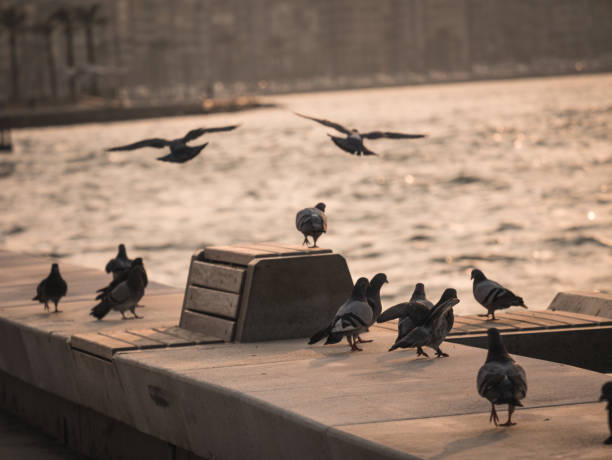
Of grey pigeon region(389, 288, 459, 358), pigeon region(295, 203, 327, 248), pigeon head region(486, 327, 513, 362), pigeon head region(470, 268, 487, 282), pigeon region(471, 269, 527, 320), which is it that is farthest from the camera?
pigeon head region(470, 268, 487, 282)

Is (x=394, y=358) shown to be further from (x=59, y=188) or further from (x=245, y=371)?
(x=59, y=188)

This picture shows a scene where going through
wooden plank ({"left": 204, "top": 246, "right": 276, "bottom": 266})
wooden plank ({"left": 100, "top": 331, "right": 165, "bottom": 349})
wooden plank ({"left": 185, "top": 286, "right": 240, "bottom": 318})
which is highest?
wooden plank ({"left": 204, "top": 246, "right": 276, "bottom": 266})

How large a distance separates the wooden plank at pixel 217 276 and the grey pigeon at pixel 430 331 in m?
1.68

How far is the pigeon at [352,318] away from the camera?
9531 mm

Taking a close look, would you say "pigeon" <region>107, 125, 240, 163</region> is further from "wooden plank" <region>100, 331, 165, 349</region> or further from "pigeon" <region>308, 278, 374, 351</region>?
"pigeon" <region>308, 278, 374, 351</region>

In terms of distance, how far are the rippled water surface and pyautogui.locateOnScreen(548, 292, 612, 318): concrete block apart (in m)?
10.5

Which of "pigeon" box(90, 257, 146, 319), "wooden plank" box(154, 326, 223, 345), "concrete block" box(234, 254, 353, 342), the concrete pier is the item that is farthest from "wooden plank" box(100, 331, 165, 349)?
"pigeon" box(90, 257, 146, 319)

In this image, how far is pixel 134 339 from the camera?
10.3 metres

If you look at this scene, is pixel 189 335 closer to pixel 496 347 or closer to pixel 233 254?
pixel 233 254

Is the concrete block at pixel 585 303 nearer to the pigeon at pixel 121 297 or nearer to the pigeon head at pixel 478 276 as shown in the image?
the pigeon head at pixel 478 276

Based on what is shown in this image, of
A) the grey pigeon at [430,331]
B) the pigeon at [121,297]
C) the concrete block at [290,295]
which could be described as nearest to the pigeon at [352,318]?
the grey pigeon at [430,331]

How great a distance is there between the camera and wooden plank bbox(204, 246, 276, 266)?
10.6 m

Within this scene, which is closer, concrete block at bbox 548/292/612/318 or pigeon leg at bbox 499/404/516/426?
pigeon leg at bbox 499/404/516/426

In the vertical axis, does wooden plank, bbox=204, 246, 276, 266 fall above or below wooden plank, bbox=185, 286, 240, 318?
above
